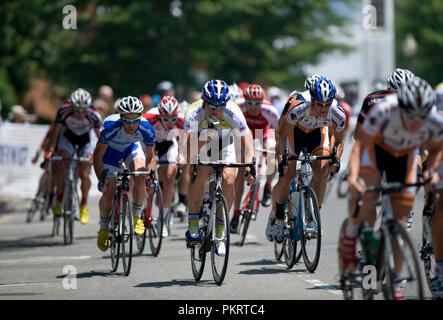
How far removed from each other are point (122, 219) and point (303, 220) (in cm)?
193

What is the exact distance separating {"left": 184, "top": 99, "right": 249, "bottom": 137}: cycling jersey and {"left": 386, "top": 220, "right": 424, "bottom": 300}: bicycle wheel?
11.1ft

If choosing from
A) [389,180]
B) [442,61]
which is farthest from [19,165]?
[442,61]

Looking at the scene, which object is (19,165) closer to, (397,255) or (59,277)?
(59,277)

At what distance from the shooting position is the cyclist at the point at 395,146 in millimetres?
7047

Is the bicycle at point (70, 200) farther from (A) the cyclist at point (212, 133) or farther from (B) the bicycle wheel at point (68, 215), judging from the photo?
(A) the cyclist at point (212, 133)

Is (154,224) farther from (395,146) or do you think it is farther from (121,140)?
(395,146)

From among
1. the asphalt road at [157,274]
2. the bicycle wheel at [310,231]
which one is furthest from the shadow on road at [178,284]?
the bicycle wheel at [310,231]

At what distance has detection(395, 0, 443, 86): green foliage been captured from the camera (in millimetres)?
57312

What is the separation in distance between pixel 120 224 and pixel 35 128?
12048 mm

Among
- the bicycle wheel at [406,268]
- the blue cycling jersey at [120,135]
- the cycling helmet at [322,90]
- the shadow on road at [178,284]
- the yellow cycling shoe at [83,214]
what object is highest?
the cycling helmet at [322,90]

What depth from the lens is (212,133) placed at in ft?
33.5

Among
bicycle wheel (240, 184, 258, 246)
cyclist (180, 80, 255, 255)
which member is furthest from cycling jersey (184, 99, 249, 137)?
bicycle wheel (240, 184, 258, 246)

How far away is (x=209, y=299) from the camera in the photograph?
8.45 m

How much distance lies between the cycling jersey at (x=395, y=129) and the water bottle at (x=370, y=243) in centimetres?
71
